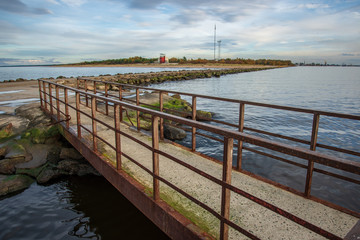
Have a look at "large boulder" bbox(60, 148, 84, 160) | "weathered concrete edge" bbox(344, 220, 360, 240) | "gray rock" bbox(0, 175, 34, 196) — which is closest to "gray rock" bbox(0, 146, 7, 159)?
"gray rock" bbox(0, 175, 34, 196)

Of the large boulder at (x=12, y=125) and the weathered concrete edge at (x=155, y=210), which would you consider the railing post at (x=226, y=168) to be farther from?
the large boulder at (x=12, y=125)

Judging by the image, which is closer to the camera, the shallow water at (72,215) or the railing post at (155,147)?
the railing post at (155,147)

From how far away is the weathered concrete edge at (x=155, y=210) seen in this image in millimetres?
2994

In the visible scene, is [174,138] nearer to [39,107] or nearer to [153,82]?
[39,107]

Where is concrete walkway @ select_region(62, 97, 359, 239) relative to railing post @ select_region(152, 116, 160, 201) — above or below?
below

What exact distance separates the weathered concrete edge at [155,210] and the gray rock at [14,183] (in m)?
2.58

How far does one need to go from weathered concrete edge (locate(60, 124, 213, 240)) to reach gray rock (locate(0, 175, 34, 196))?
2.58 meters

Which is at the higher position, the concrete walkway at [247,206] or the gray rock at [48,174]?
the concrete walkway at [247,206]

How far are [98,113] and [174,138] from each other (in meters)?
3.11

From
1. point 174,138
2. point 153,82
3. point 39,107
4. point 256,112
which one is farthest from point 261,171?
point 153,82

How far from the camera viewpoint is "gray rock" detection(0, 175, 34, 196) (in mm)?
6004

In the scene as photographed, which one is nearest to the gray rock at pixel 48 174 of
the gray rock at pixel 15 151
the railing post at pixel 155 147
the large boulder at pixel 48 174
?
the large boulder at pixel 48 174

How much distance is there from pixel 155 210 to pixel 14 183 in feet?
14.7

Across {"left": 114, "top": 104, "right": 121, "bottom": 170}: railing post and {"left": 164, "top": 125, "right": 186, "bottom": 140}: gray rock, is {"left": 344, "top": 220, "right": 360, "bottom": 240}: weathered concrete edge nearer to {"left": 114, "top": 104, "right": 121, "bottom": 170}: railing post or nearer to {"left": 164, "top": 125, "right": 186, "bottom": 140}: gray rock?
{"left": 114, "top": 104, "right": 121, "bottom": 170}: railing post
